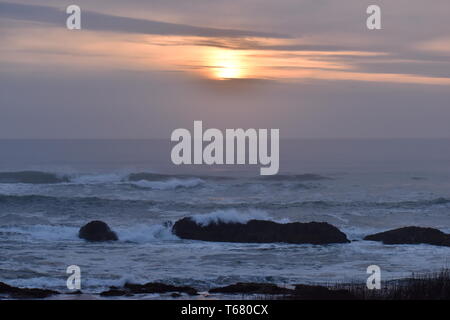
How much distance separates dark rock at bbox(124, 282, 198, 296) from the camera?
1722 centimetres

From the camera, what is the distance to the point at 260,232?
27.4m

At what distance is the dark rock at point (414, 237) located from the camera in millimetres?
26297

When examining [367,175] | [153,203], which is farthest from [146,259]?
[367,175]

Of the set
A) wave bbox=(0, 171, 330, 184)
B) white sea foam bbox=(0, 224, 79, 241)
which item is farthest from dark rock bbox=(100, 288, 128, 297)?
wave bbox=(0, 171, 330, 184)

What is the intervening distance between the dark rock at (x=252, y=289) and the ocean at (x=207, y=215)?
0.93 m

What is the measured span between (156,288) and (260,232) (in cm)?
1030

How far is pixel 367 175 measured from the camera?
214 feet

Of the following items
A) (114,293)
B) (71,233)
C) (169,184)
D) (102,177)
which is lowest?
(114,293)

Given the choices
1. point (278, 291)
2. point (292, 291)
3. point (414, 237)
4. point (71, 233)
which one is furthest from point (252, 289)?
point (71, 233)

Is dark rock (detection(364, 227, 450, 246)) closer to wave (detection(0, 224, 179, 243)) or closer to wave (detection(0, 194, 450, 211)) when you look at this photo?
wave (detection(0, 224, 179, 243))

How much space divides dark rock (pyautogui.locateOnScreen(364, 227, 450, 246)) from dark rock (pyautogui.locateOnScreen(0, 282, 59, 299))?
13.9 m

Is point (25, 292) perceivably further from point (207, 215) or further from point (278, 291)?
point (207, 215)

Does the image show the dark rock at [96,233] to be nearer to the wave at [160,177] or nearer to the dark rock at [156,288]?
the dark rock at [156,288]
